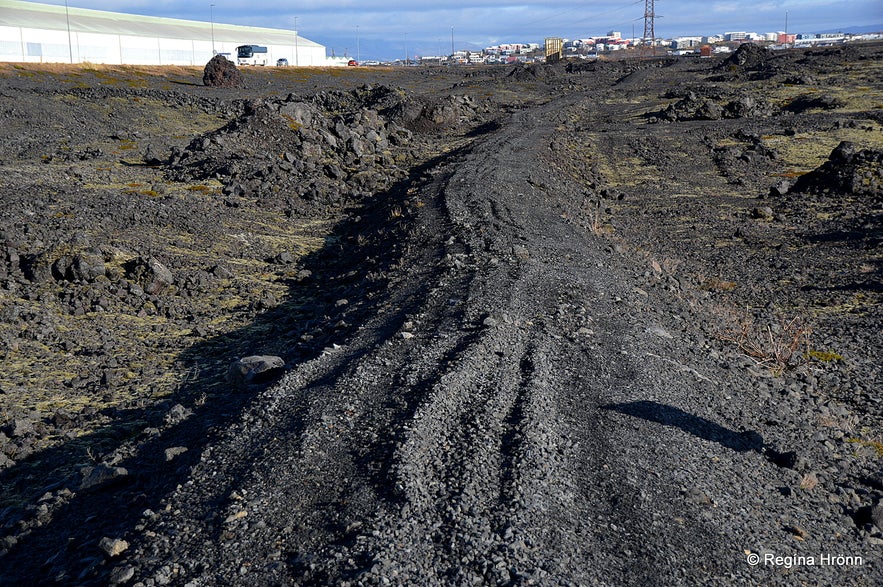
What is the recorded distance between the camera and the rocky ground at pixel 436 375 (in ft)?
16.6

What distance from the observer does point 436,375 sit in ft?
24.4

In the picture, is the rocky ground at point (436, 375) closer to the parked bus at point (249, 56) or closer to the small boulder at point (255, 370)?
the small boulder at point (255, 370)

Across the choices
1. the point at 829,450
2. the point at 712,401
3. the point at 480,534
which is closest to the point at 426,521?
the point at 480,534

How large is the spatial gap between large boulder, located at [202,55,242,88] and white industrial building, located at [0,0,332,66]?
1945cm

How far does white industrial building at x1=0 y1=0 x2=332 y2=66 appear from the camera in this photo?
215ft

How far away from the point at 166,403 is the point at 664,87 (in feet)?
196

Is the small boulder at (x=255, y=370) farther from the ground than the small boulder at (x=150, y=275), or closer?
closer

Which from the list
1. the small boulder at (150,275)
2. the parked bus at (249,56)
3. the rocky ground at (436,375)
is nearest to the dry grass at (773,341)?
the rocky ground at (436,375)

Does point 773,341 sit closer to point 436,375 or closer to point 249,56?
point 436,375

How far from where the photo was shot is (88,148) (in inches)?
977

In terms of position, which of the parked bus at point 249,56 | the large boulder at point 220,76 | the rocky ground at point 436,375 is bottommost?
the rocky ground at point 436,375

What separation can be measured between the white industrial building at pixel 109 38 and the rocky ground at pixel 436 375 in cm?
5154

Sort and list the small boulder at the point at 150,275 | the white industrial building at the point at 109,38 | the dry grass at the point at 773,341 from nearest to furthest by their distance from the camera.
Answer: the dry grass at the point at 773,341
the small boulder at the point at 150,275
the white industrial building at the point at 109,38

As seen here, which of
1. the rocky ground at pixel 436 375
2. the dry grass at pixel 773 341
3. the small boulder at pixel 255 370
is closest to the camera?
the rocky ground at pixel 436 375
